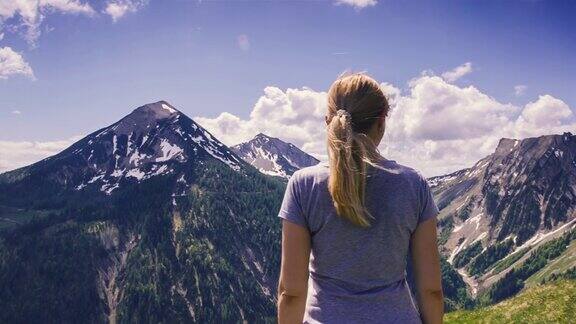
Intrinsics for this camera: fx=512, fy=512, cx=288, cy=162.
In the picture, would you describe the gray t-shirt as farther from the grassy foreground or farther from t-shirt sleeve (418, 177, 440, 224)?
the grassy foreground

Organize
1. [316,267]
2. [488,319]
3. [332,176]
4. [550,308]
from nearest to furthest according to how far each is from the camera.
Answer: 1. [332,176]
2. [316,267]
3. [550,308]
4. [488,319]

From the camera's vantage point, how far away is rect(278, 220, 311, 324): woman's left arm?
5.02 m

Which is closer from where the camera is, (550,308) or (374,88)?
(374,88)

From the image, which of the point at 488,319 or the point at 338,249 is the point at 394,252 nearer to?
the point at 338,249

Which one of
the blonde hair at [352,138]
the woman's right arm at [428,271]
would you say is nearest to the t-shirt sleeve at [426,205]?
the woman's right arm at [428,271]

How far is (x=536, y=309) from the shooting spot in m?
19.0

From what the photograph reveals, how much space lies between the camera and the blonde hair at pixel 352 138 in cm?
483

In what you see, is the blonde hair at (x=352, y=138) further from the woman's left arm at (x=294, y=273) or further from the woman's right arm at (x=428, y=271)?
the woman's right arm at (x=428, y=271)

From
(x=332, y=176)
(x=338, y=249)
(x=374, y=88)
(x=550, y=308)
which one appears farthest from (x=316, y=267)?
(x=550, y=308)

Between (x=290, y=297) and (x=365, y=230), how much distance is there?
100 cm

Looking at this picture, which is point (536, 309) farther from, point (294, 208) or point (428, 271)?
point (294, 208)

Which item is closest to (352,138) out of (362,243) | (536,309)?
(362,243)

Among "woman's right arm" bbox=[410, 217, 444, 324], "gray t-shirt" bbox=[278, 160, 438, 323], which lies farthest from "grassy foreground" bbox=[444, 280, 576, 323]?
"gray t-shirt" bbox=[278, 160, 438, 323]

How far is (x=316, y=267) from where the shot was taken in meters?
5.19
